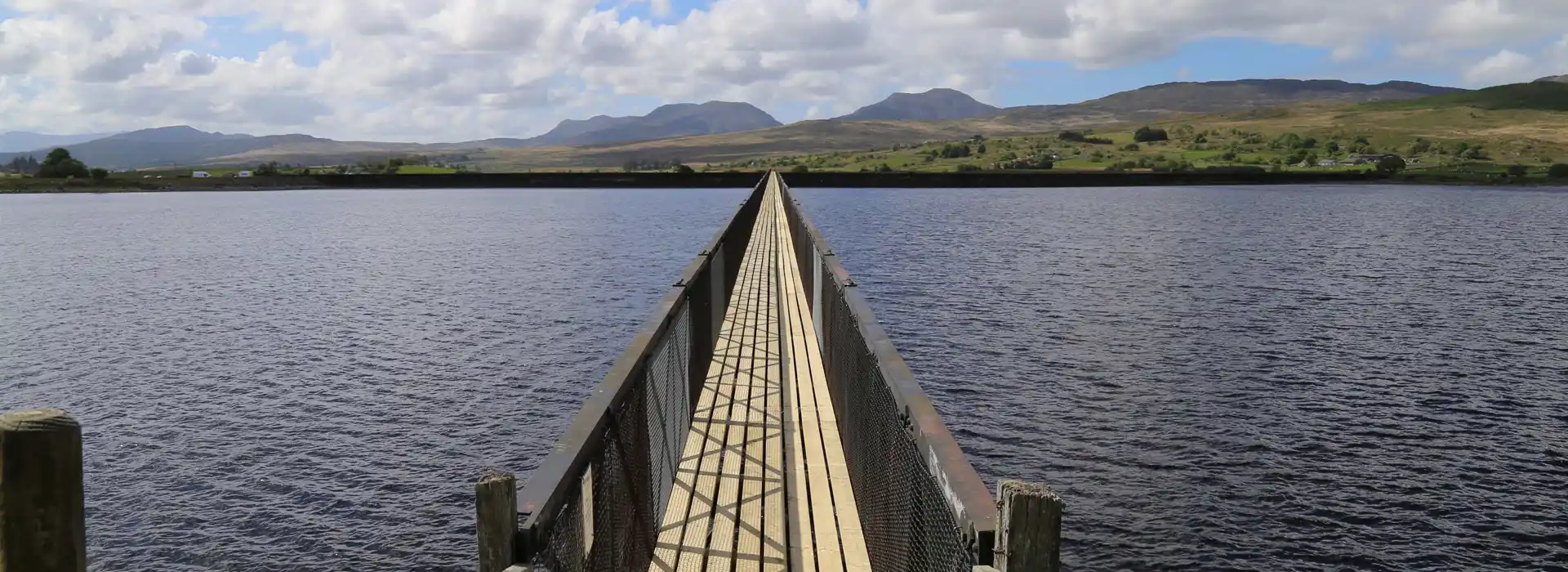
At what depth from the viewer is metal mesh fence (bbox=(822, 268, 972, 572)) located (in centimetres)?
573

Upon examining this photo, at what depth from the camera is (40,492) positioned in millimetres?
3576

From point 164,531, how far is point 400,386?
848cm

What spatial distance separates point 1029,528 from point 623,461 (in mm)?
2909

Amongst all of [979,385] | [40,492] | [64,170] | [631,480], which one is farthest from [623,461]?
[64,170]

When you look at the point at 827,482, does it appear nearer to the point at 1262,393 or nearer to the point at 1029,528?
the point at 1029,528

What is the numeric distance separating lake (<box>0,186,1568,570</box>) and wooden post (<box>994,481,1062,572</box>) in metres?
11.0

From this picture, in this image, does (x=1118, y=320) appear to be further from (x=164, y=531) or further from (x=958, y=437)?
(x=164, y=531)

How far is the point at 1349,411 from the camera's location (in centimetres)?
2220

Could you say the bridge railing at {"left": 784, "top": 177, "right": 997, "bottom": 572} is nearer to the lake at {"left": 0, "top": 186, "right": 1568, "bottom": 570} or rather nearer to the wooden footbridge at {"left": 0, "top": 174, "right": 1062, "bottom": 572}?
the wooden footbridge at {"left": 0, "top": 174, "right": 1062, "bottom": 572}

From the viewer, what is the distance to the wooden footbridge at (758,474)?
184 inches

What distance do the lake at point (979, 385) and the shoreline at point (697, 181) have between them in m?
104

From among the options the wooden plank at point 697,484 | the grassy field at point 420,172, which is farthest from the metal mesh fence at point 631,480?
the grassy field at point 420,172

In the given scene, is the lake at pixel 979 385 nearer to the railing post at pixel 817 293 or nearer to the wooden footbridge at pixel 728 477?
the railing post at pixel 817 293

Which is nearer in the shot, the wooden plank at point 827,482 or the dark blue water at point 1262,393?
the wooden plank at point 827,482
